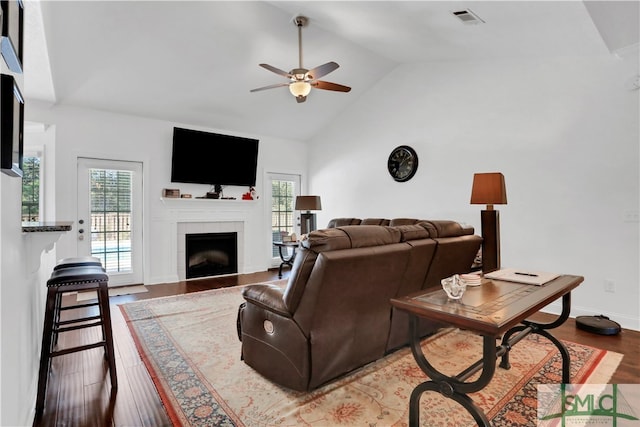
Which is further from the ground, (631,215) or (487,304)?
(631,215)

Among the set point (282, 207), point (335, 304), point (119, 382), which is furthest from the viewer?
point (282, 207)

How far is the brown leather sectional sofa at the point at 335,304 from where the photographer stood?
1939 mm

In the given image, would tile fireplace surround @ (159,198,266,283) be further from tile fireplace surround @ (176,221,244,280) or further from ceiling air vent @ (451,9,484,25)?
ceiling air vent @ (451,9,484,25)

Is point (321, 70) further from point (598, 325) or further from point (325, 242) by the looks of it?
point (598, 325)

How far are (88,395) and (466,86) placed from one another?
A: 5.27 meters


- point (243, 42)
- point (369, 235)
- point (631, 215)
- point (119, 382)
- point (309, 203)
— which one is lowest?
point (119, 382)

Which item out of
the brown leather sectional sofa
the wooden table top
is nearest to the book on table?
the wooden table top

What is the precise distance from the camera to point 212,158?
5.82m

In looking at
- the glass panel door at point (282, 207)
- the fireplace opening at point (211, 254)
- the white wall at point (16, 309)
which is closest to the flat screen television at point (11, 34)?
the white wall at point (16, 309)

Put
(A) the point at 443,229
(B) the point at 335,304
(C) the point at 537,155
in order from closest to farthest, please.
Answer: (B) the point at 335,304
(A) the point at 443,229
(C) the point at 537,155

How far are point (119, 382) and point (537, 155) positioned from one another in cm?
475

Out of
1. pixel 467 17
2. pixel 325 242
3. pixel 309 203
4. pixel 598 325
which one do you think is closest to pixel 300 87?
pixel 467 17

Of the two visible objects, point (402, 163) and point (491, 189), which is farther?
point (402, 163)

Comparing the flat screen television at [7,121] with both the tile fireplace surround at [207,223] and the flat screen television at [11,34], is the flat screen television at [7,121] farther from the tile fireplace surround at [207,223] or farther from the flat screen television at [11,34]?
the tile fireplace surround at [207,223]
